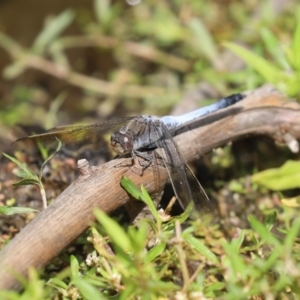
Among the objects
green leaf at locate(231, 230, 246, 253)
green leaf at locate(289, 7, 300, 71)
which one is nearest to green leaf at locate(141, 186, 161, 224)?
green leaf at locate(231, 230, 246, 253)

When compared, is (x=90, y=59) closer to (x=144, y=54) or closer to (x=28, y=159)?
(x=144, y=54)

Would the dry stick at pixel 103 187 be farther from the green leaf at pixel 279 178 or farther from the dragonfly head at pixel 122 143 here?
the green leaf at pixel 279 178

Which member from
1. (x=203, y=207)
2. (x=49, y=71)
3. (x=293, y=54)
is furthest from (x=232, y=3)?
(x=203, y=207)

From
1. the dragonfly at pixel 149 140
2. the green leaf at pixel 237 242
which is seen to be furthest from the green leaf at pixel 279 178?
the dragonfly at pixel 149 140

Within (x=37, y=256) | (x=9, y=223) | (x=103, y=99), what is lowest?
(x=103, y=99)

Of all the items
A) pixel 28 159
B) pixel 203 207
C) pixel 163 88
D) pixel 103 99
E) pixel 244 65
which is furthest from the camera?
pixel 103 99

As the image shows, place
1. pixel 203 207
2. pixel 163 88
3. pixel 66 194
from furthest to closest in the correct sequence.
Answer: pixel 163 88 < pixel 203 207 < pixel 66 194
